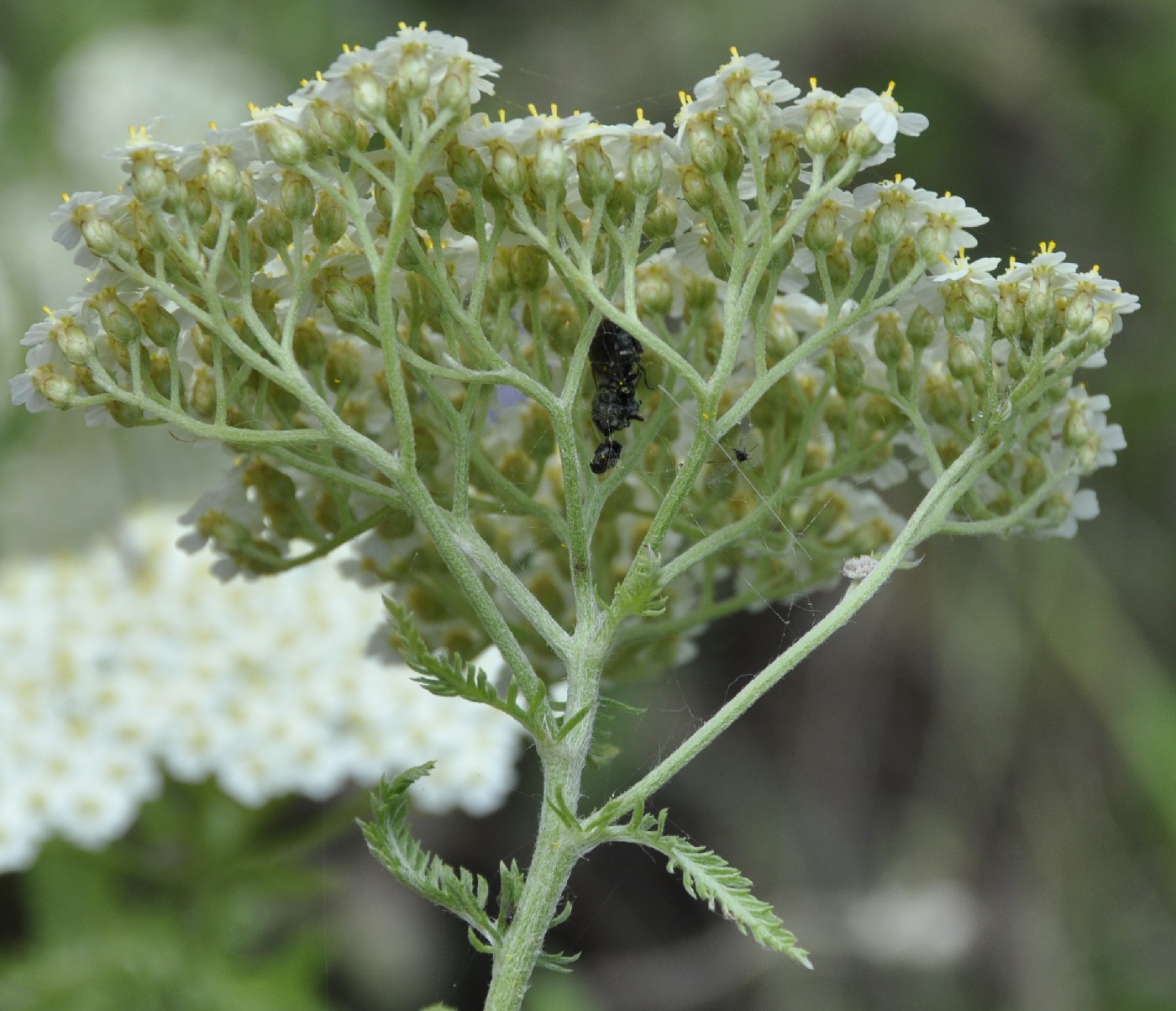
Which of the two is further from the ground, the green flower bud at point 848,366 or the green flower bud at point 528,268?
the green flower bud at point 848,366

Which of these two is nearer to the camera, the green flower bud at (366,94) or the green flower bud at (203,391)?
the green flower bud at (366,94)

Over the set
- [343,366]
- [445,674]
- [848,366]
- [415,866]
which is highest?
[848,366]

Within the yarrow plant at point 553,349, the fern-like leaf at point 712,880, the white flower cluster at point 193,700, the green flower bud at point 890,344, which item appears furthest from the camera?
the white flower cluster at point 193,700

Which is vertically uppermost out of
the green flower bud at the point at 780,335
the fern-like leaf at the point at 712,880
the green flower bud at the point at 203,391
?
the green flower bud at the point at 780,335

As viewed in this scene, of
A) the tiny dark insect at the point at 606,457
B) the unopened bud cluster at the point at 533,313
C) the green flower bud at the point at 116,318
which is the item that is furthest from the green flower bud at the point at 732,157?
the green flower bud at the point at 116,318

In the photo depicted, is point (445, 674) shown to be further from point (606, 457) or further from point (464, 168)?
point (464, 168)

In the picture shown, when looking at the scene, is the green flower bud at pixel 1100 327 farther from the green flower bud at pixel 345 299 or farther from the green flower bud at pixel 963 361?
the green flower bud at pixel 345 299

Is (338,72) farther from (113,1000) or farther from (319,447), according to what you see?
(113,1000)

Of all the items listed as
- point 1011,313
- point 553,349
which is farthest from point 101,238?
point 1011,313
